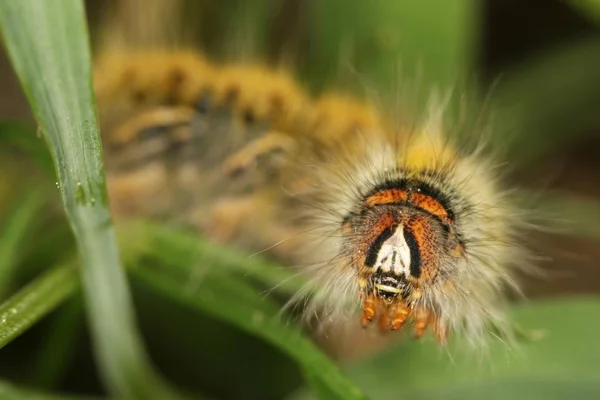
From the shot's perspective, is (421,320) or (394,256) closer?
(394,256)

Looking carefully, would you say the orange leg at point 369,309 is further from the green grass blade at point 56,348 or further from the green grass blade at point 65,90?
the green grass blade at point 56,348

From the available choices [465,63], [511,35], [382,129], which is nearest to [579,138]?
[511,35]

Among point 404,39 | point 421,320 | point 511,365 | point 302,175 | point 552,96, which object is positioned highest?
point 552,96

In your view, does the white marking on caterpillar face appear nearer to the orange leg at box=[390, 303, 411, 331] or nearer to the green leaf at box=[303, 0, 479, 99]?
the orange leg at box=[390, 303, 411, 331]

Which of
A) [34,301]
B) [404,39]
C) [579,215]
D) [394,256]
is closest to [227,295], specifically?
[34,301]

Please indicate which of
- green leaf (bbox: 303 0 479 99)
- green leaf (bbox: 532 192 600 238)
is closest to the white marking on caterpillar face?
green leaf (bbox: 303 0 479 99)

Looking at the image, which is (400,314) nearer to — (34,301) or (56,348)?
(34,301)

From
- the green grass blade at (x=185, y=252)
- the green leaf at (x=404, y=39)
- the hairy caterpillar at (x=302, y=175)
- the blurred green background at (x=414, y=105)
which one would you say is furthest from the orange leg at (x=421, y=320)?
the green leaf at (x=404, y=39)
